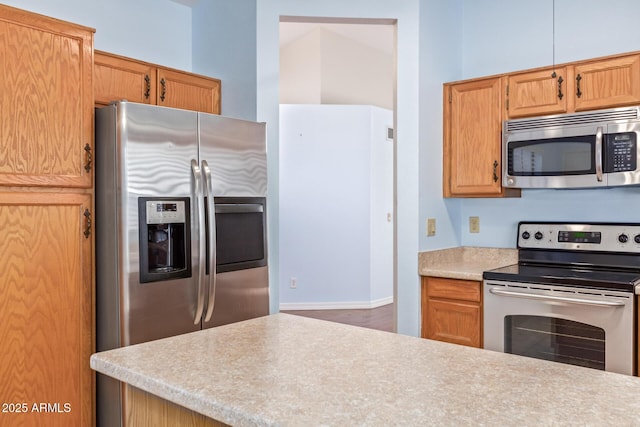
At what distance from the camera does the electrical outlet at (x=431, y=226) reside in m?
3.38

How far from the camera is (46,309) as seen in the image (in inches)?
88.2

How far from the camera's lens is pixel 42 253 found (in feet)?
7.31

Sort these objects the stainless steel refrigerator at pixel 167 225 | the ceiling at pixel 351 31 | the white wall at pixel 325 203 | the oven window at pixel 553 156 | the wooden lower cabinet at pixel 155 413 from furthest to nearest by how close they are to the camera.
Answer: the ceiling at pixel 351 31 < the white wall at pixel 325 203 < the oven window at pixel 553 156 < the stainless steel refrigerator at pixel 167 225 < the wooden lower cabinet at pixel 155 413

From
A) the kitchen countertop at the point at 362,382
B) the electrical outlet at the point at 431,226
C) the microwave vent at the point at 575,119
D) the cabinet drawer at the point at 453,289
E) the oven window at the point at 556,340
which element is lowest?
the oven window at the point at 556,340

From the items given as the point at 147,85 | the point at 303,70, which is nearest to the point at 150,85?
the point at 147,85

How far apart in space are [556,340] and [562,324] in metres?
0.09

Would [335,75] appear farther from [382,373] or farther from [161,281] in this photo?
[382,373]

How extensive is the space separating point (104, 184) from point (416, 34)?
81.0 inches

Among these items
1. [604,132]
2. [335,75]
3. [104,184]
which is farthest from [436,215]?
[335,75]

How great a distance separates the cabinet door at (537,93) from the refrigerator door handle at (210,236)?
1.91 metres

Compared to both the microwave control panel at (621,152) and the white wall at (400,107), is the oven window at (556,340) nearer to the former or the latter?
the white wall at (400,107)

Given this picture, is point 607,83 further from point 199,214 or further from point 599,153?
point 199,214

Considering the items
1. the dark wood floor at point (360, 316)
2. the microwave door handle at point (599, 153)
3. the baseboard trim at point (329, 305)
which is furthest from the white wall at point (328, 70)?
the microwave door handle at point (599, 153)

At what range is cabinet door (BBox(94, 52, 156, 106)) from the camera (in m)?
2.81
